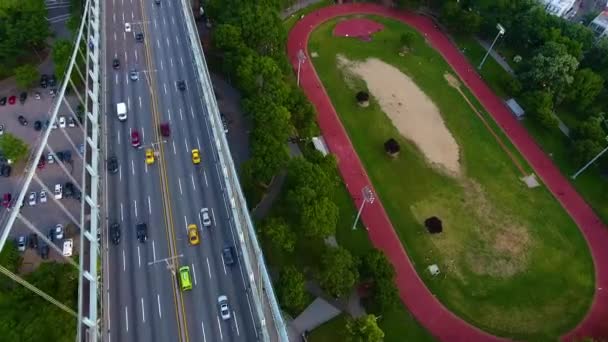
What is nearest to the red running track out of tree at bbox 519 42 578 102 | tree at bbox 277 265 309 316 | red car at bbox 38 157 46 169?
tree at bbox 519 42 578 102

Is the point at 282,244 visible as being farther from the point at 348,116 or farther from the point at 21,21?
the point at 21,21

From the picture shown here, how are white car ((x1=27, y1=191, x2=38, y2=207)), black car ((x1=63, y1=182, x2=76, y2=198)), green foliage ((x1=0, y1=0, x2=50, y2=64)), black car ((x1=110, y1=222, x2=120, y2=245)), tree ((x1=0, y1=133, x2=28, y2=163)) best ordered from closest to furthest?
black car ((x1=110, y1=222, x2=120, y2=245))
white car ((x1=27, y1=191, x2=38, y2=207))
black car ((x1=63, y1=182, x2=76, y2=198))
tree ((x1=0, y1=133, x2=28, y2=163))
green foliage ((x1=0, y1=0, x2=50, y2=64))

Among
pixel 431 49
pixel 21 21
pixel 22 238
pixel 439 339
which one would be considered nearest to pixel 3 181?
pixel 22 238

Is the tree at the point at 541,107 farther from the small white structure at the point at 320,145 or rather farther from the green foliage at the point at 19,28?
the green foliage at the point at 19,28

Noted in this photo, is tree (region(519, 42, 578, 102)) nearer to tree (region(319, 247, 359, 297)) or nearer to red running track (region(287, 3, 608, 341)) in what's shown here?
red running track (region(287, 3, 608, 341))

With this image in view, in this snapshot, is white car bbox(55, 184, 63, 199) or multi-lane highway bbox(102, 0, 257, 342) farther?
white car bbox(55, 184, 63, 199)

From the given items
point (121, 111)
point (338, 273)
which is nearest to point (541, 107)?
point (338, 273)

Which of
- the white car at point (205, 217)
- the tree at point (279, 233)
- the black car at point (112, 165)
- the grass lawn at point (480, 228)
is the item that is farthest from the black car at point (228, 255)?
the grass lawn at point (480, 228)
